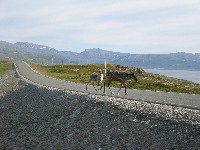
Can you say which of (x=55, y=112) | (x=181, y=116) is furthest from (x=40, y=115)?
(x=181, y=116)

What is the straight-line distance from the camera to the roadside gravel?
23456 millimetres

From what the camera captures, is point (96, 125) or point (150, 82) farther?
point (150, 82)

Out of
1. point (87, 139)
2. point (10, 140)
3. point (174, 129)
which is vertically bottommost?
point (10, 140)

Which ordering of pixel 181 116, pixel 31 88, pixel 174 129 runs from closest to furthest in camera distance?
pixel 174 129 → pixel 181 116 → pixel 31 88

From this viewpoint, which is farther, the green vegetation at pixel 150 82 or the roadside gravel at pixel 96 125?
the green vegetation at pixel 150 82

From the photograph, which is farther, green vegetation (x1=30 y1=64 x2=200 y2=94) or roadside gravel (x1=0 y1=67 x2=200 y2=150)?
green vegetation (x1=30 y1=64 x2=200 y2=94)

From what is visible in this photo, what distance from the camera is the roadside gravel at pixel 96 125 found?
23.5 metres

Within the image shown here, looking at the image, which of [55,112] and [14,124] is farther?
[14,124]

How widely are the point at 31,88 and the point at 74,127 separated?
28982 millimetres

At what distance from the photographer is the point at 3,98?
62500 millimetres

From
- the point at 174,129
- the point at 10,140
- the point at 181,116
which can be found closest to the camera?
the point at 174,129

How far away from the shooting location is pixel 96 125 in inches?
1182

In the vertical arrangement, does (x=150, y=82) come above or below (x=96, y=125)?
below

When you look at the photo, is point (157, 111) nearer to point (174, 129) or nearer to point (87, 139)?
point (174, 129)
